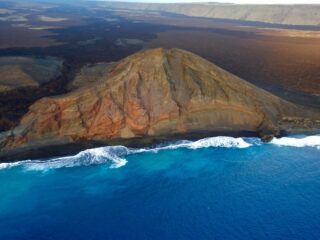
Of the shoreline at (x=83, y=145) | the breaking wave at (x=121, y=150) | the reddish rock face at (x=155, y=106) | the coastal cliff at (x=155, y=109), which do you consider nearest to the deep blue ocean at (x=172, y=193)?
the breaking wave at (x=121, y=150)

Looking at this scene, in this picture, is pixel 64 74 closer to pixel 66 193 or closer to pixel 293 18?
pixel 66 193

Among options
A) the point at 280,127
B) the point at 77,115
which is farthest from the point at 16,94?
the point at 280,127

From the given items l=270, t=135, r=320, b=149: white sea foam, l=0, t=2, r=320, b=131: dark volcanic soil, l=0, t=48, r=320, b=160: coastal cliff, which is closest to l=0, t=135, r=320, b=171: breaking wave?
l=270, t=135, r=320, b=149: white sea foam

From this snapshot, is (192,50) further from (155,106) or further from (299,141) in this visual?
(299,141)

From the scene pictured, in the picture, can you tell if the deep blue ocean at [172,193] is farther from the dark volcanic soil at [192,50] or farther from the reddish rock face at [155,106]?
the dark volcanic soil at [192,50]

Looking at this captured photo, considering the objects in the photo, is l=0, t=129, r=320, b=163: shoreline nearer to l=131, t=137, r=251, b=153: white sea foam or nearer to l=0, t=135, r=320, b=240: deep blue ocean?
l=131, t=137, r=251, b=153: white sea foam

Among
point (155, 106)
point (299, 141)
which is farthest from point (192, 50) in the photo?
point (299, 141)
